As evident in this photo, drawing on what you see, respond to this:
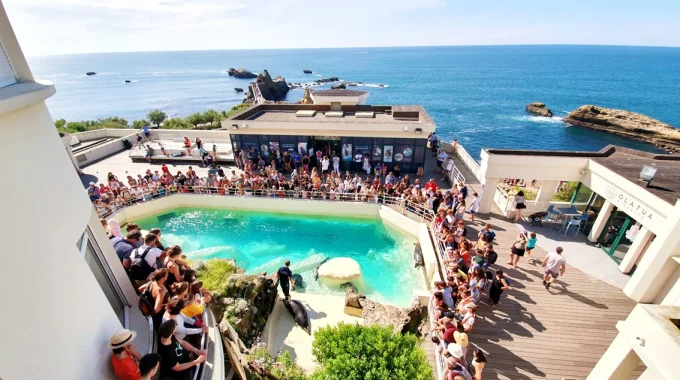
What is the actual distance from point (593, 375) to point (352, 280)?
8427 mm

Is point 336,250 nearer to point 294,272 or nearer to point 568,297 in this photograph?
point 294,272

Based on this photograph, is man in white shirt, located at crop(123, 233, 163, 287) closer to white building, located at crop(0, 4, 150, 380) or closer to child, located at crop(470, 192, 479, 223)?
white building, located at crop(0, 4, 150, 380)

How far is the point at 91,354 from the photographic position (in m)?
4.68

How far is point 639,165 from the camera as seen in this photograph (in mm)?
12781

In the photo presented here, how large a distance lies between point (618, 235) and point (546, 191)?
333 cm

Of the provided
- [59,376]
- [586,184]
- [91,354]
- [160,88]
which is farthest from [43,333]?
[160,88]

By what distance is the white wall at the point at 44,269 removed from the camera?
3.51 m

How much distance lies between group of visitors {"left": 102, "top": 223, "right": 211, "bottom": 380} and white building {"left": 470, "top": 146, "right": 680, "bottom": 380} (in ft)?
27.0

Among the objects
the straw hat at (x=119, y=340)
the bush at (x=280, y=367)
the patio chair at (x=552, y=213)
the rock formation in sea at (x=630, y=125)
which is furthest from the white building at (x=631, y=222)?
the rock formation in sea at (x=630, y=125)

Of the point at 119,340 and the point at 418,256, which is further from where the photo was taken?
the point at 418,256

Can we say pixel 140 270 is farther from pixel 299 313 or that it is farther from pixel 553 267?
pixel 553 267

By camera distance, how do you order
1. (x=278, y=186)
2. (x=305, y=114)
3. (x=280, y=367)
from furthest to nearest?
(x=305, y=114)
(x=278, y=186)
(x=280, y=367)

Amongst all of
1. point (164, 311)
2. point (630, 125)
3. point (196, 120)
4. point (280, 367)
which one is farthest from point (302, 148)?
point (630, 125)

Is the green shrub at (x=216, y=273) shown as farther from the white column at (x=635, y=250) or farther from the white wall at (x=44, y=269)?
the white column at (x=635, y=250)
